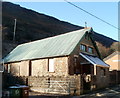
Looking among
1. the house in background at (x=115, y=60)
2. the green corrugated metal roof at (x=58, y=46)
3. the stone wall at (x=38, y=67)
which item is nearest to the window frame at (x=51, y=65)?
the stone wall at (x=38, y=67)

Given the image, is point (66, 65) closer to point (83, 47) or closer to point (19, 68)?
point (83, 47)

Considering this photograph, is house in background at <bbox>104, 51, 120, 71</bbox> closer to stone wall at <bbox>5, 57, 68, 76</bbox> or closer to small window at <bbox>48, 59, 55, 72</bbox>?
stone wall at <bbox>5, 57, 68, 76</bbox>

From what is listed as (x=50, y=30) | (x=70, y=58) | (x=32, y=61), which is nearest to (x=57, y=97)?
(x=70, y=58)

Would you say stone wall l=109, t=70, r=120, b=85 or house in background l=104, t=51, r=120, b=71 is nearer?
stone wall l=109, t=70, r=120, b=85

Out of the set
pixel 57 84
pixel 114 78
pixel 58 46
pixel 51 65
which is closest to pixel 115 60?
pixel 114 78

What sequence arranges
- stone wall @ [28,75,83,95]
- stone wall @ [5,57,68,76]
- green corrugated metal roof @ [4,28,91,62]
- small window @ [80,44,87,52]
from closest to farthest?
stone wall @ [28,75,83,95]
stone wall @ [5,57,68,76]
green corrugated metal roof @ [4,28,91,62]
small window @ [80,44,87,52]

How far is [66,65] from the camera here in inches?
931

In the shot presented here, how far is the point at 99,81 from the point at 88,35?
7610mm

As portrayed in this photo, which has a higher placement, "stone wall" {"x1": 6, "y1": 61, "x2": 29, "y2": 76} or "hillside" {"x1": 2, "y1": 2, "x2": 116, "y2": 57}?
"hillside" {"x1": 2, "y1": 2, "x2": 116, "y2": 57}

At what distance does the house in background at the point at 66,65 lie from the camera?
20.3 m

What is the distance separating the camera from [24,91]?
1263cm

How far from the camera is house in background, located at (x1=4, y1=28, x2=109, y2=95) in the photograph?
20.3 meters

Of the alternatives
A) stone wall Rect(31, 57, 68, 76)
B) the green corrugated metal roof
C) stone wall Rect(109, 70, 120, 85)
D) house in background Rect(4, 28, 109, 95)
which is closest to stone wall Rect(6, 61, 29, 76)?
house in background Rect(4, 28, 109, 95)

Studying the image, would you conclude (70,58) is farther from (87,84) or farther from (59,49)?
(87,84)
